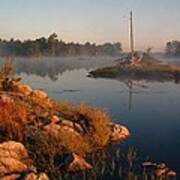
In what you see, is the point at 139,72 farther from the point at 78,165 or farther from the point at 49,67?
the point at 78,165

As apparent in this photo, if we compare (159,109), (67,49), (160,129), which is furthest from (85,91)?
(67,49)

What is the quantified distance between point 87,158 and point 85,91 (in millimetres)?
19640

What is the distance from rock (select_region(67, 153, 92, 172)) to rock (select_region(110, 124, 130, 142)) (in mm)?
3300

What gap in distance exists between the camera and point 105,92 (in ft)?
104

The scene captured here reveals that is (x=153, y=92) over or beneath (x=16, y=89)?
beneath

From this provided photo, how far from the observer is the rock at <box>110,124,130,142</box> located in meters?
15.4

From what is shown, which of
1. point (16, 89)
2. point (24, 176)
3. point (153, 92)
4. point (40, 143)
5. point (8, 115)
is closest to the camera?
point (24, 176)

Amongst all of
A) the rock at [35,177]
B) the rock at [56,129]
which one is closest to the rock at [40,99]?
the rock at [56,129]

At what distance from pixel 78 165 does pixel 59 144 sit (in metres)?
1.25

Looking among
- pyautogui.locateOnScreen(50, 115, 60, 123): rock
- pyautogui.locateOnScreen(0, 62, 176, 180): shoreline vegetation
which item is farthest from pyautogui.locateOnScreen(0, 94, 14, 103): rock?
pyautogui.locateOnScreen(50, 115, 60, 123): rock

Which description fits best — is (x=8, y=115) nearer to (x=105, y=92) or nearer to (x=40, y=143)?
(x=40, y=143)

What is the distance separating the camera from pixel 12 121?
43.9 ft

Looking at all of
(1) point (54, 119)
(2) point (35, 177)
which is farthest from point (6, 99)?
(2) point (35, 177)

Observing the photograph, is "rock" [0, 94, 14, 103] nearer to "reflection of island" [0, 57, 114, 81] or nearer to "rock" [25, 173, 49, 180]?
"rock" [25, 173, 49, 180]
